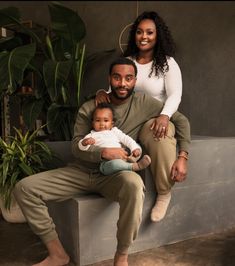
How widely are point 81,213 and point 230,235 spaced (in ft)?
2.98

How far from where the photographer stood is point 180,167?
4.80ft

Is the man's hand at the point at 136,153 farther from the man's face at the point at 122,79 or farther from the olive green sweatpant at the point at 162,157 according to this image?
the man's face at the point at 122,79

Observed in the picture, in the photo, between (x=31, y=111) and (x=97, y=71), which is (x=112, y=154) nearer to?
(x=31, y=111)

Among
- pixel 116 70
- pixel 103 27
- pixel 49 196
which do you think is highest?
pixel 103 27

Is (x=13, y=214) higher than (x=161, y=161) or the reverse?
the reverse

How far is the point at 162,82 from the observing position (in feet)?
5.74

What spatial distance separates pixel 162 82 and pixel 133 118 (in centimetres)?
33

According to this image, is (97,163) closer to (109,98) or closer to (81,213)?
(81,213)

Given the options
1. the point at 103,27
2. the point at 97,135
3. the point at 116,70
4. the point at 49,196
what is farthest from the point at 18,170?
the point at 103,27

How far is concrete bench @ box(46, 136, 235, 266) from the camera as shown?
143cm

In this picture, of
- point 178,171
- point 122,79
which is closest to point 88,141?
point 122,79

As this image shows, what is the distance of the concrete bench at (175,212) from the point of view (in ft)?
4.70

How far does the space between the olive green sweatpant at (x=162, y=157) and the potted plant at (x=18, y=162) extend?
730 millimetres

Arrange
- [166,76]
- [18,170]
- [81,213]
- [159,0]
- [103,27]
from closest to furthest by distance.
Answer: [81,213], [166,76], [18,170], [159,0], [103,27]
